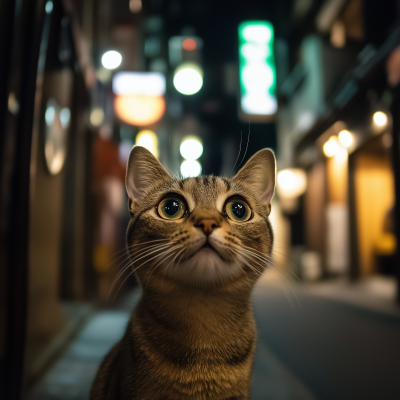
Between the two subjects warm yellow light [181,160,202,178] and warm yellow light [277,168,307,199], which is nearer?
warm yellow light [181,160,202,178]

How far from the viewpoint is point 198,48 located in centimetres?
130

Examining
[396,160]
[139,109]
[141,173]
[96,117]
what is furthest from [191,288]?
[96,117]

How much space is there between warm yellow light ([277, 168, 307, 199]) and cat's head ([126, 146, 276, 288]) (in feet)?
1.89

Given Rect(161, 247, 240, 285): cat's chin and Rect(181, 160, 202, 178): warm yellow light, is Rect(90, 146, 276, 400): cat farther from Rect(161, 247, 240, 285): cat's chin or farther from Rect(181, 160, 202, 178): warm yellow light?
Rect(181, 160, 202, 178): warm yellow light

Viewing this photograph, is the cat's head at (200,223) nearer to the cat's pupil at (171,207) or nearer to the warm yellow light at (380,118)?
the cat's pupil at (171,207)

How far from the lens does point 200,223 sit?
0.71 m

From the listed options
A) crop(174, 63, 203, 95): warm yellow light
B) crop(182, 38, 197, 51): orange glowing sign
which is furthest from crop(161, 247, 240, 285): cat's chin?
crop(182, 38, 197, 51): orange glowing sign

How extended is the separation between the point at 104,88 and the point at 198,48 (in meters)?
0.88

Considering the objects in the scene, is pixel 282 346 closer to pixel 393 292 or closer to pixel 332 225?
pixel 393 292

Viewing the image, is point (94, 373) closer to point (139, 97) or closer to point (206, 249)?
point (206, 249)

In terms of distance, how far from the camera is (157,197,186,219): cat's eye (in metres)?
0.79

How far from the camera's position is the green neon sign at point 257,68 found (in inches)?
42.8

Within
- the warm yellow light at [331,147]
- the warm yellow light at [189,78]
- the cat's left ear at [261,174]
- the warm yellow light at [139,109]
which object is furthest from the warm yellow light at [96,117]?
the cat's left ear at [261,174]

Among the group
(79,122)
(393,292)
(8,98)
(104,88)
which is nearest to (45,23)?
(8,98)
